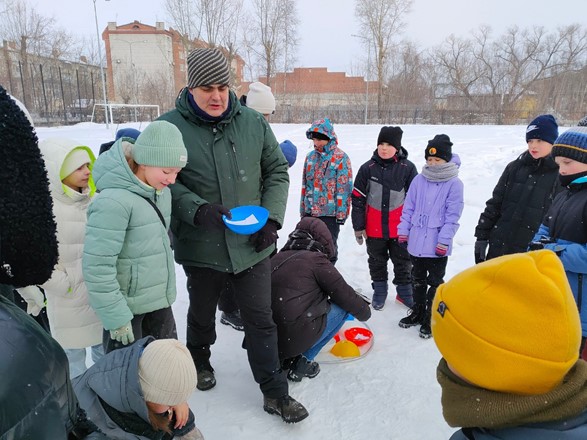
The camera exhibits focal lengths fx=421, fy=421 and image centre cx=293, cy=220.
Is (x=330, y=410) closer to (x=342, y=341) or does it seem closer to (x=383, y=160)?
(x=342, y=341)

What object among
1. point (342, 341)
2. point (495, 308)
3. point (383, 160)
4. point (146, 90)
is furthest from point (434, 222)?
point (146, 90)

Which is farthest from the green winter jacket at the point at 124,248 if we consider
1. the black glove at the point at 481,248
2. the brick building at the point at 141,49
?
A: the brick building at the point at 141,49

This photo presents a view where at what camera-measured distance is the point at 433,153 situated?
11.4 ft

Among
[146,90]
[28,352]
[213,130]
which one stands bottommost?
[28,352]

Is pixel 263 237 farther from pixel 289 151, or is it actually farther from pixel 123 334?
pixel 289 151

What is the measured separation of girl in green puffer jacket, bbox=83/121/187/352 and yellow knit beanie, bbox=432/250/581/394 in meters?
1.54

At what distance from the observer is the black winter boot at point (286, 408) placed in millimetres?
2389

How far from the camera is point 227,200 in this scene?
2361 mm

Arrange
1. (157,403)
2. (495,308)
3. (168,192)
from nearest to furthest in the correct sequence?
1. (495,308)
2. (157,403)
3. (168,192)

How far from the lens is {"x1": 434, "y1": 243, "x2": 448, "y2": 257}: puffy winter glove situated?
3.40 m

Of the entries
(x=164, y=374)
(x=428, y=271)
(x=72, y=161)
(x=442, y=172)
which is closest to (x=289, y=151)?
(x=442, y=172)

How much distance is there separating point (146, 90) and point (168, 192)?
1554 inches

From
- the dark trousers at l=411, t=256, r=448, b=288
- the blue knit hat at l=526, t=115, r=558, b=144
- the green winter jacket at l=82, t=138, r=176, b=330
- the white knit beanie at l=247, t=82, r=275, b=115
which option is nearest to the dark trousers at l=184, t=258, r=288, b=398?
the green winter jacket at l=82, t=138, r=176, b=330

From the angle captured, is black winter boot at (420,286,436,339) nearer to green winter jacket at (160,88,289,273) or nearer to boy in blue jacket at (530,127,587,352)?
boy in blue jacket at (530,127,587,352)
